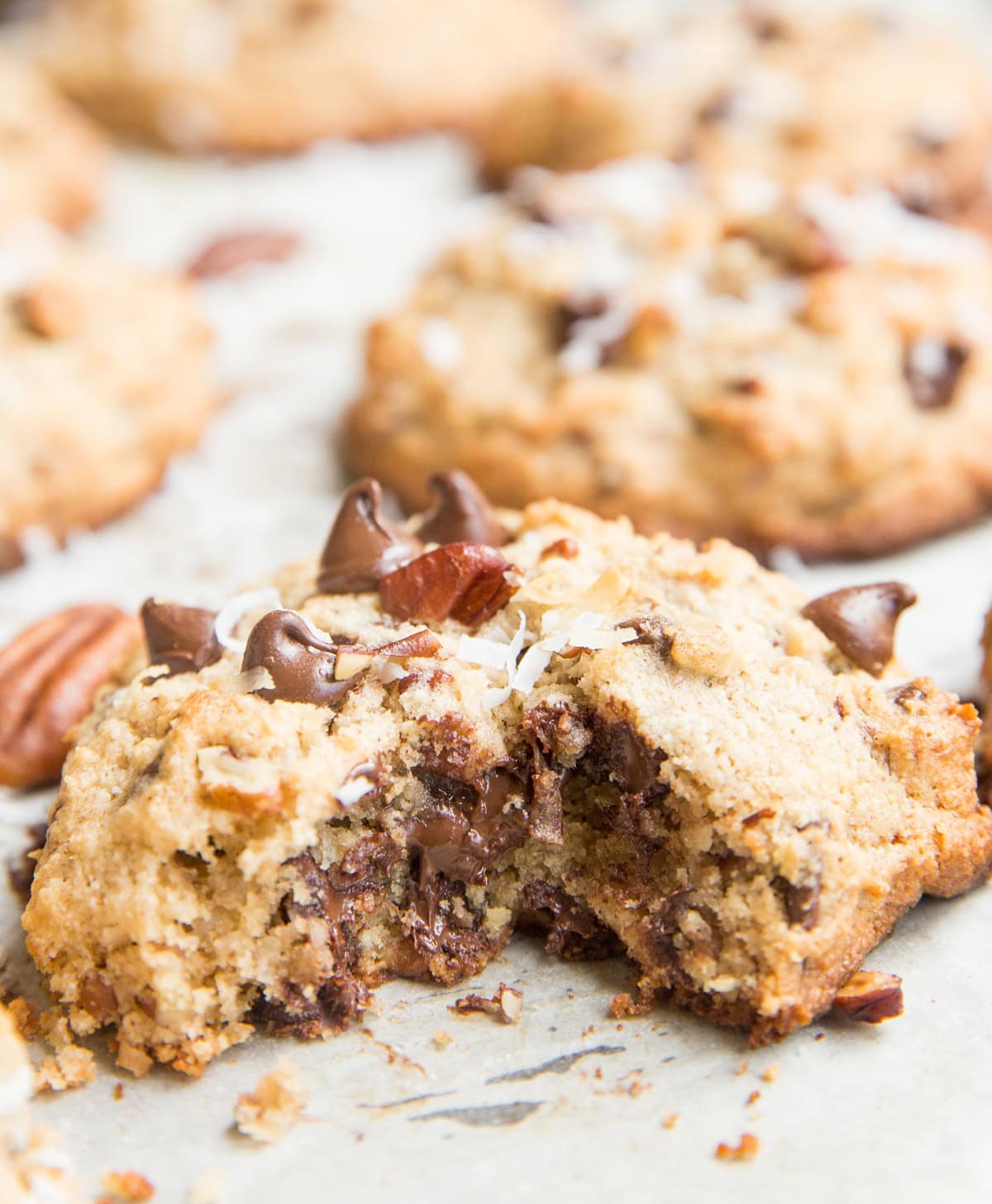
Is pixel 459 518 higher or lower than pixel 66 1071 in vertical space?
higher

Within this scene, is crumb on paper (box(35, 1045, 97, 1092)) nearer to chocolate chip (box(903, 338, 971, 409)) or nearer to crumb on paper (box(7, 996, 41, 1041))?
crumb on paper (box(7, 996, 41, 1041))

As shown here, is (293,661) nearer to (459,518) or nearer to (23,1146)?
(459,518)

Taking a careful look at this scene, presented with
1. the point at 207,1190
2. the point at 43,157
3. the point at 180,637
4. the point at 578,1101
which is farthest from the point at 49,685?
the point at 43,157

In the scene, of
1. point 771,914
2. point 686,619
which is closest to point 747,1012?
point 771,914

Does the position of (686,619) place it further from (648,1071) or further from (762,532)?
(762,532)

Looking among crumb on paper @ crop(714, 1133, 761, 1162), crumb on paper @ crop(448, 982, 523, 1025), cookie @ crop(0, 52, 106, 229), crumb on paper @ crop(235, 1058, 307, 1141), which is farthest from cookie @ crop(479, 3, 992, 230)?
crumb on paper @ crop(235, 1058, 307, 1141)
